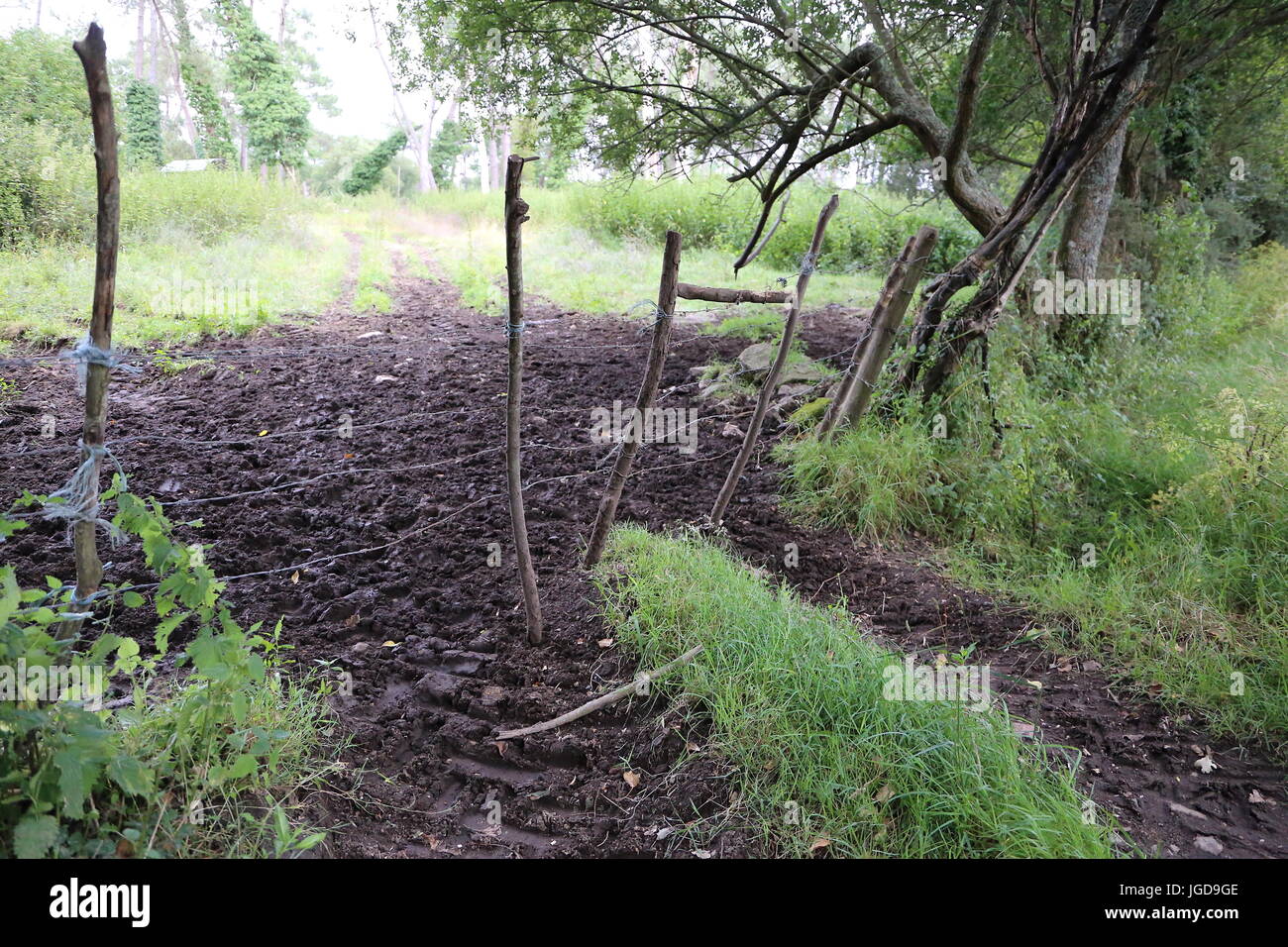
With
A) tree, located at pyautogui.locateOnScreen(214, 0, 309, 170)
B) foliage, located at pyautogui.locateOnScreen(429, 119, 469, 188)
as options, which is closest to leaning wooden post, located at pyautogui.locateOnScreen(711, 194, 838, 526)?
tree, located at pyautogui.locateOnScreen(214, 0, 309, 170)

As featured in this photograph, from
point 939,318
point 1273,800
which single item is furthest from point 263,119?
point 1273,800

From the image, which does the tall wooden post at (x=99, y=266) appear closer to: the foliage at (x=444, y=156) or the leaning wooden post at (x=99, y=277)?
the leaning wooden post at (x=99, y=277)

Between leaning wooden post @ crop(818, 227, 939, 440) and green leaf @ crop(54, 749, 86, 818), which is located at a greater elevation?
leaning wooden post @ crop(818, 227, 939, 440)

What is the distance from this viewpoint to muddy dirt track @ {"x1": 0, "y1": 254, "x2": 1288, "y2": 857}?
99.7 inches

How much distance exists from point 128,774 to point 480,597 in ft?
6.27

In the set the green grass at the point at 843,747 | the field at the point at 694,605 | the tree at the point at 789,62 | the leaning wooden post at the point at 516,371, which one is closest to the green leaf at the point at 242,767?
the field at the point at 694,605

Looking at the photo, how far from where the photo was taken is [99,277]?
199cm

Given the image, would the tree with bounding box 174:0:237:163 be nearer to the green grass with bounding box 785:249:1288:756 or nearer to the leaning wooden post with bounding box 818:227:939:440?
the leaning wooden post with bounding box 818:227:939:440

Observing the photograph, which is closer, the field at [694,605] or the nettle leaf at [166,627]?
the nettle leaf at [166,627]

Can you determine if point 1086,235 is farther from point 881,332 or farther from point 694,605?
point 694,605

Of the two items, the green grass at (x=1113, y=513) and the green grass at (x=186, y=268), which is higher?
the green grass at (x=186, y=268)

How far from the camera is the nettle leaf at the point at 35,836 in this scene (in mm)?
1569

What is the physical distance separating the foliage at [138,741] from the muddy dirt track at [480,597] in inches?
13.5

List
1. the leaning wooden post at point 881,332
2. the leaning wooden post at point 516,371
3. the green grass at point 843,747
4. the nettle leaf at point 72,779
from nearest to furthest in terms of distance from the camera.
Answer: the nettle leaf at point 72,779
the green grass at point 843,747
the leaning wooden post at point 516,371
the leaning wooden post at point 881,332
